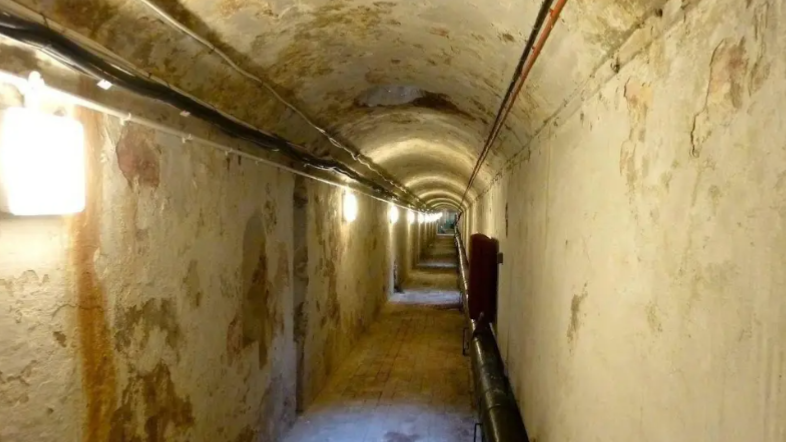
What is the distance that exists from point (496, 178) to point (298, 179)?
236 centimetres

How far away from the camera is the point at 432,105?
4.45 meters

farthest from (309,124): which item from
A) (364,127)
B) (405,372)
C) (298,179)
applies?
(405,372)

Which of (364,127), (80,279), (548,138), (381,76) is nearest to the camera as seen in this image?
(80,279)

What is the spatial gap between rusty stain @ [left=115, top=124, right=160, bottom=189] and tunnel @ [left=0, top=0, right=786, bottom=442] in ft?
0.04

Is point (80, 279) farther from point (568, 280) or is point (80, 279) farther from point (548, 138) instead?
point (548, 138)

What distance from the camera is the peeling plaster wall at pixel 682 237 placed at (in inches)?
30.8

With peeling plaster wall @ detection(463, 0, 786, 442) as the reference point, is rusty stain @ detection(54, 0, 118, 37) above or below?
above

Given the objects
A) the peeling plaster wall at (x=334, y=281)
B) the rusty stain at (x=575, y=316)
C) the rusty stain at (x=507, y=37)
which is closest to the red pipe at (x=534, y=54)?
the rusty stain at (x=507, y=37)

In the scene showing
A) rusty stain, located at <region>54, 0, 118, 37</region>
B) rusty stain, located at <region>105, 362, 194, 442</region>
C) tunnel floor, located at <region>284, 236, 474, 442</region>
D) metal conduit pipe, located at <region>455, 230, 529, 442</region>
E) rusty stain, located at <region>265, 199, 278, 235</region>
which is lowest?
tunnel floor, located at <region>284, 236, 474, 442</region>

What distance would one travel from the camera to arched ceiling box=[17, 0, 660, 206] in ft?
5.49

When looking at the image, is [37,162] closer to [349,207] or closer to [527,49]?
[527,49]

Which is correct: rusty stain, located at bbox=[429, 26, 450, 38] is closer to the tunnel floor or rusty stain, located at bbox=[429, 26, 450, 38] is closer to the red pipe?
the red pipe

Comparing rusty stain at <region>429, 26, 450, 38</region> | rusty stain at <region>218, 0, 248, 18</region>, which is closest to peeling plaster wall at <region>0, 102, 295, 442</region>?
rusty stain at <region>218, 0, 248, 18</region>

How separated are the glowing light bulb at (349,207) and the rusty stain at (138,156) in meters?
3.84
